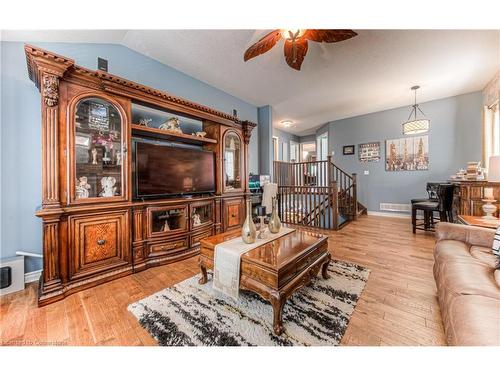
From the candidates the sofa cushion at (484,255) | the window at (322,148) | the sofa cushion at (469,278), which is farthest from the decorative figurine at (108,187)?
the window at (322,148)

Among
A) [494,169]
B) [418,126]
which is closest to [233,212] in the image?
[494,169]

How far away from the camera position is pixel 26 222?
2.01m

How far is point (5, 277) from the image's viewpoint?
1.80 metres

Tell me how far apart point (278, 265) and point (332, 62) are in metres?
2.97

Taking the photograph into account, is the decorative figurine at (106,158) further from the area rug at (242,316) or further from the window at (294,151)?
the window at (294,151)

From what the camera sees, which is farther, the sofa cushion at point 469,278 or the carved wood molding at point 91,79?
the carved wood molding at point 91,79

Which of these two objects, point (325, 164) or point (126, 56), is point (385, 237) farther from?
point (126, 56)

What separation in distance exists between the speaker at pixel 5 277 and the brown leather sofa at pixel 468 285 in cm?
332

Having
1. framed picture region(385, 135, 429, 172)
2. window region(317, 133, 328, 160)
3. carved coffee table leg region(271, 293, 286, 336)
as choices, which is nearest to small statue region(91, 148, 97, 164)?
carved coffee table leg region(271, 293, 286, 336)

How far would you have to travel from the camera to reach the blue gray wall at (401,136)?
4273 millimetres

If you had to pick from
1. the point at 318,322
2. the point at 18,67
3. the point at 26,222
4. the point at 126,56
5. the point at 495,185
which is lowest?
the point at 318,322

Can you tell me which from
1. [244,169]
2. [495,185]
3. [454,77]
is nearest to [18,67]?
[244,169]

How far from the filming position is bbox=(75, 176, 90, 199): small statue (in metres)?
1.92
